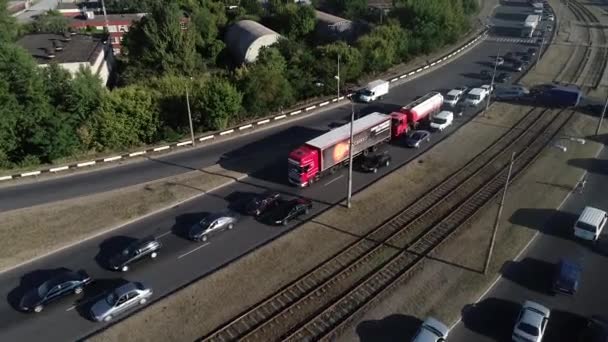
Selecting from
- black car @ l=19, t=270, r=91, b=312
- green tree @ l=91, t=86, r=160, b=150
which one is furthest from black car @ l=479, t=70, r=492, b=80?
black car @ l=19, t=270, r=91, b=312

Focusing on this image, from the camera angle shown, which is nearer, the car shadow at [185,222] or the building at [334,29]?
the car shadow at [185,222]

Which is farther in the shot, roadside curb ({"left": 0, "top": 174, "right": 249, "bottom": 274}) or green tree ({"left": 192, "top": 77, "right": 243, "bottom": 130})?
green tree ({"left": 192, "top": 77, "right": 243, "bottom": 130})

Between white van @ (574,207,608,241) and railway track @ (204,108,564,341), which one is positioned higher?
white van @ (574,207,608,241)

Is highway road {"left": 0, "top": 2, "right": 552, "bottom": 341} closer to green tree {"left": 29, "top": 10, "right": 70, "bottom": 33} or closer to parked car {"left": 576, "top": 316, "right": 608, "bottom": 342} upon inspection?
parked car {"left": 576, "top": 316, "right": 608, "bottom": 342}

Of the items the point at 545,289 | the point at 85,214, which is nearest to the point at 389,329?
the point at 545,289

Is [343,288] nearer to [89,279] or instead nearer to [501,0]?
[89,279]

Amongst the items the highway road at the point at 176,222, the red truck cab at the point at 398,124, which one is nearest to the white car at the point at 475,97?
the highway road at the point at 176,222

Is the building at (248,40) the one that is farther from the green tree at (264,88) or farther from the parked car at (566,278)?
the parked car at (566,278)

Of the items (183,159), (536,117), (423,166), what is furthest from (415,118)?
(183,159)
